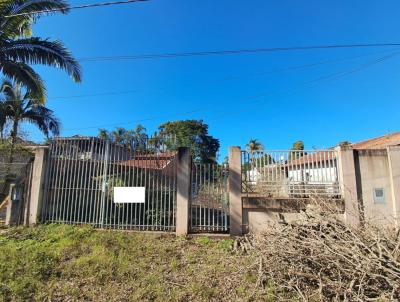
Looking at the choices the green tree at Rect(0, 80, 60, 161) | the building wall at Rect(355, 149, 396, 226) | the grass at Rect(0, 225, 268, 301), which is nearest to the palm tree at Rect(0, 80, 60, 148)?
the green tree at Rect(0, 80, 60, 161)

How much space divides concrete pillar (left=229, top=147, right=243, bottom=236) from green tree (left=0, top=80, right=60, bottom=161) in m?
11.8

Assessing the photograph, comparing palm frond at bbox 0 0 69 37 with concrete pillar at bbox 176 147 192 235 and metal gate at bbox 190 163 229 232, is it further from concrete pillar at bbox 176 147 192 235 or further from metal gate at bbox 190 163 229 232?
metal gate at bbox 190 163 229 232

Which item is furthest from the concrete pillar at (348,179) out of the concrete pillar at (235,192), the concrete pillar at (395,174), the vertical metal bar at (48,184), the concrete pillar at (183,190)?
the vertical metal bar at (48,184)

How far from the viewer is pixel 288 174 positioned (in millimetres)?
8484

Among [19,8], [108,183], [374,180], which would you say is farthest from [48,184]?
[374,180]

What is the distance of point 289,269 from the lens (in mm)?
5297

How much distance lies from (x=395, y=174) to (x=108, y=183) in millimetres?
8338

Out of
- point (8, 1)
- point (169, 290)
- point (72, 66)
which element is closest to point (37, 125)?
point (72, 66)

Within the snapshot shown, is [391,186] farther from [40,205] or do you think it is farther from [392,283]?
[40,205]

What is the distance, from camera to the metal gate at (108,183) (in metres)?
8.54

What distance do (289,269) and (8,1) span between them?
34.8 feet

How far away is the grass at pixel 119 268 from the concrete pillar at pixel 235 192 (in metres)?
0.56

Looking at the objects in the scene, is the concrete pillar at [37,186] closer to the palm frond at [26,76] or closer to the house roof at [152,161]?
the palm frond at [26,76]

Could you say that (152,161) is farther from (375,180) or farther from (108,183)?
(375,180)
